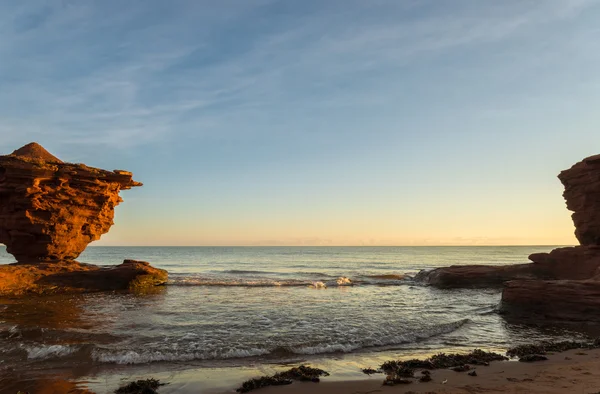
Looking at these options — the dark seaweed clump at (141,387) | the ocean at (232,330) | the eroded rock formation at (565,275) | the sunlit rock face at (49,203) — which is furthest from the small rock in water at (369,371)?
the sunlit rock face at (49,203)

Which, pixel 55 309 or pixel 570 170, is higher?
pixel 570 170

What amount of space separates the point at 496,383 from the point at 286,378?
15.8ft

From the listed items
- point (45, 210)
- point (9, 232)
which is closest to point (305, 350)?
point (45, 210)

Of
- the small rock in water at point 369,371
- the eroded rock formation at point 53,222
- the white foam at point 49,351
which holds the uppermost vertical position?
the eroded rock formation at point 53,222

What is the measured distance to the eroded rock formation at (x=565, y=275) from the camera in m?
16.4

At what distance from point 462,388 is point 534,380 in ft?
A: 6.51

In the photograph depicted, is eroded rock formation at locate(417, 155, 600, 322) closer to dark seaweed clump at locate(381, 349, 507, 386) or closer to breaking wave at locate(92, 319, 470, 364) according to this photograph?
Answer: breaking wave at locate(92, 319, 470, 364)

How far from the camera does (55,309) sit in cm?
1917

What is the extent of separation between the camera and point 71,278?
84.6ft

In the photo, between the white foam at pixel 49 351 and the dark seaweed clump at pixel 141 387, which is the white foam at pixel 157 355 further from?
the dark seaweed clump at pixel 141 387

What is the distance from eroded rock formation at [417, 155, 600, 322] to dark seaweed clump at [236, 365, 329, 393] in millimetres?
13328

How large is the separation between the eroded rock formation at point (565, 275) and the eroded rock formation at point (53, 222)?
26.0 metres

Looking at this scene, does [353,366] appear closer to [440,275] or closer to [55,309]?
[55,309]

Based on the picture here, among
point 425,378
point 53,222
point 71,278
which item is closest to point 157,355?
point 425,378
